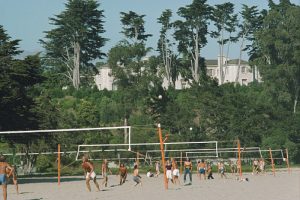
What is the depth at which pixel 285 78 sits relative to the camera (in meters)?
78.1

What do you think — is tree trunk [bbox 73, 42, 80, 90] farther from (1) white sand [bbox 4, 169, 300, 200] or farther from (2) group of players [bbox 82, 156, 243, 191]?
(1) white sand [bbox 4, 169, 300, 200]

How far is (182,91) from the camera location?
3538 inches

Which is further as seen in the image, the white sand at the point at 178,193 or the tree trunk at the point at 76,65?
the tree trunk at the point at 76,65

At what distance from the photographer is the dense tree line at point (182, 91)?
73.1 m

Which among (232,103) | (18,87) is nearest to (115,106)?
(232,103)

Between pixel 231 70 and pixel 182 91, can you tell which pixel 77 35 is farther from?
pixel 231 70

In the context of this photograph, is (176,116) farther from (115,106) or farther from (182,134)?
(115,106)

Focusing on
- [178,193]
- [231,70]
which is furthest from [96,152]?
[231,70]

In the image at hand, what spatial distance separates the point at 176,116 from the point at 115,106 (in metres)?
9.36

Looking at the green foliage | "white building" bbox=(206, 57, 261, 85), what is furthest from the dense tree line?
"white building" bbox=(206, 57, 261, 85)

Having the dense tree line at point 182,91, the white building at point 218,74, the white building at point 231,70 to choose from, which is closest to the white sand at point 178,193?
the dense tree line at point 182,91

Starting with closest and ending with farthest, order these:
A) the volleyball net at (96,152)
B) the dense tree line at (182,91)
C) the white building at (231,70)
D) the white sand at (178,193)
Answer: the white sand at (178,193) < the volleyball net at (96,152) < the dense tree line at (182,91) < the white building at (231,70)

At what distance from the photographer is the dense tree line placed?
73125mm

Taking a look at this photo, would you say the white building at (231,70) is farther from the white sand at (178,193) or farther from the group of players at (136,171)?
the white sand at (178,193)
